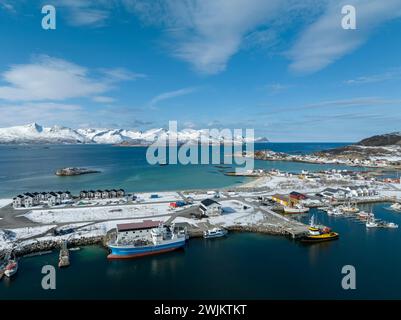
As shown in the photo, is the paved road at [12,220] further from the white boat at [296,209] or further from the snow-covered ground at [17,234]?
the white boat at [296,209]

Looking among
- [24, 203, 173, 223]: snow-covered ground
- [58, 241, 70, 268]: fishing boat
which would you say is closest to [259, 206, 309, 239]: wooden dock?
[24, 203, 173, 223]: snow-covered ground

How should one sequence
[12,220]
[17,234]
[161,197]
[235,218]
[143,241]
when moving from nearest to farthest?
[143,241] → [17,234] → [12,220] → [235,218] → [161,197]

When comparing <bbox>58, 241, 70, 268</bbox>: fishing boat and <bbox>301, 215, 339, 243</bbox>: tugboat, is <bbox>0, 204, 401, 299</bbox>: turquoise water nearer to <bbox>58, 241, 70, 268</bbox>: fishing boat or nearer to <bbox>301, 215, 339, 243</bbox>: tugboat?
<bbox>58, 241, 70, 268</bbox>: fishing boat

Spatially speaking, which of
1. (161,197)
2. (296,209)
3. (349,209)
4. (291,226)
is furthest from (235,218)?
(349,209)

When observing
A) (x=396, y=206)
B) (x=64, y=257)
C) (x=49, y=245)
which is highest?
(x=396, y=206)

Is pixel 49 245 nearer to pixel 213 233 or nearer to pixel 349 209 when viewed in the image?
pixel 213 233
